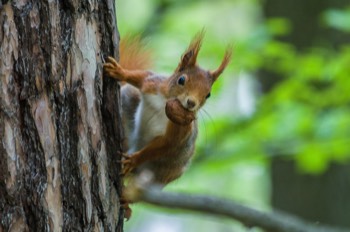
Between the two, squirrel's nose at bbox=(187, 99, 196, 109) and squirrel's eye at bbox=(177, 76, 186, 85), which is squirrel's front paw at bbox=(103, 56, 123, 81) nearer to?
squirrel's nose at bbox=(187, 99, 196, 109)

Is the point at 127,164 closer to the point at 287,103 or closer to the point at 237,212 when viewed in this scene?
the point at 237,212

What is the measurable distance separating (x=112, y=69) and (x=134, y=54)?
613 millimetres

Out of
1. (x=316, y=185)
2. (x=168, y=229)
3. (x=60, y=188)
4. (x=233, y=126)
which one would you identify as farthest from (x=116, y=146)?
(x=168, y=229)

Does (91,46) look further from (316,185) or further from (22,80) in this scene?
(316,185)

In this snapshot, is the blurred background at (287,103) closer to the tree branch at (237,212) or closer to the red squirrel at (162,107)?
the tree branch at (237,212)

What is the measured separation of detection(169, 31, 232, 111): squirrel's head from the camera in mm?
2258

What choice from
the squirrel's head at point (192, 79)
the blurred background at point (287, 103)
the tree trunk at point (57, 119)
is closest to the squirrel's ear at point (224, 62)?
the squirrel's head at point (192, 79)

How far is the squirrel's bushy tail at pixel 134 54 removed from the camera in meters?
2.44

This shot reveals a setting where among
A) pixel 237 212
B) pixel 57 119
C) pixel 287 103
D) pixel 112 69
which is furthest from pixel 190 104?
pixel 287 103

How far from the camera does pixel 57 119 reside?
5.51 ft

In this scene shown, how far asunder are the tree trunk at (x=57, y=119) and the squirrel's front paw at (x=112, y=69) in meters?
0.02

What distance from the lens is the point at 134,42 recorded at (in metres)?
2.53

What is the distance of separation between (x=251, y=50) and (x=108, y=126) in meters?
2.79

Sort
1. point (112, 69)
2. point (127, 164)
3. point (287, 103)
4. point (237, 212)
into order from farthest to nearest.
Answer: point (287, 103) → point (237, 212) → point (127, 164) → point (112, 69)
